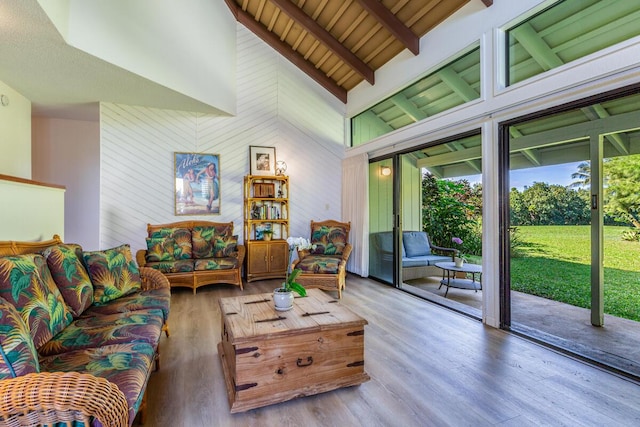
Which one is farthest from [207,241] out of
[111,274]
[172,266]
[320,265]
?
[111,274]

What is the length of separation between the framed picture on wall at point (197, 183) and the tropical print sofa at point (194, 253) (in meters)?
0.27

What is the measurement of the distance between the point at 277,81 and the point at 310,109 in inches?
30.8

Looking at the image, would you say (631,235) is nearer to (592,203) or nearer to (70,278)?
(592,203)

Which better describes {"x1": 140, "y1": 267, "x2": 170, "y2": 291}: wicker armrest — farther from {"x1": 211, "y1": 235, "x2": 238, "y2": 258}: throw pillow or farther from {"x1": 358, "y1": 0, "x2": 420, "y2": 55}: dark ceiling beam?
{"x1": 358, "y1": 0, "x2": 420, "y2": 55}: dark ceiling beam

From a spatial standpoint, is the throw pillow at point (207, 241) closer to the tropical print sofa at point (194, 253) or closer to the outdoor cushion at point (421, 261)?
the tropical print sofa at point (194, 253)

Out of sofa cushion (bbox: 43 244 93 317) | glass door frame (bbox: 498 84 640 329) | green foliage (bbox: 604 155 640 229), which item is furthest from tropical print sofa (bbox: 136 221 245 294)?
green foliage (bbox: 604 155 640 229)

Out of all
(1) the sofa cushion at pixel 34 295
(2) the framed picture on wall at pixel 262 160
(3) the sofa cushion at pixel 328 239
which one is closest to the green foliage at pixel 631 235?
(3) the sofa cushion at pixel 328 239

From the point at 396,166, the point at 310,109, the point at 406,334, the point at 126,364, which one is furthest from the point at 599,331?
the point at 310,109

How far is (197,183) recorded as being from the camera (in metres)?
5.09

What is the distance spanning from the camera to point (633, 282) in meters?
A: 2.46

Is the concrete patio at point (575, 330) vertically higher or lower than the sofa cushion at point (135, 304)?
lower

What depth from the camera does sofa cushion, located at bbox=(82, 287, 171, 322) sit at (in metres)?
2.16

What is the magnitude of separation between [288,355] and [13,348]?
1.26m

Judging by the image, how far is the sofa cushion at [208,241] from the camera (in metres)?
4.78
